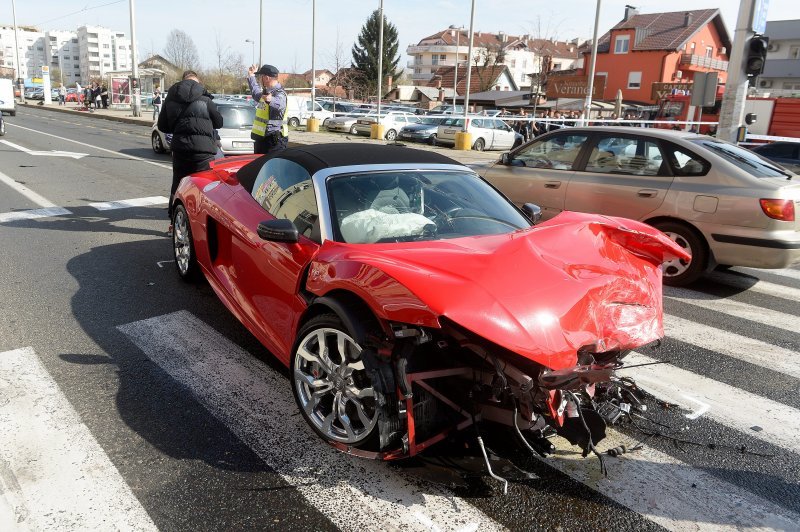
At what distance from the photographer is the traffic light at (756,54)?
34.5 feet

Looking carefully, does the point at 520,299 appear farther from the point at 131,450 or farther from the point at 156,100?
the point at 156,100

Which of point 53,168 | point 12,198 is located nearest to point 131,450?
point 12,198

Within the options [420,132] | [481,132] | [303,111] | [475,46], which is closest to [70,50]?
[475,46]

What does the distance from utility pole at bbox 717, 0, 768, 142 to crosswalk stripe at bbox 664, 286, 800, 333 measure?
626cm

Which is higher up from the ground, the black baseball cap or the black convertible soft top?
the black baseball cap

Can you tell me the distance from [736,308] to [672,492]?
3532 millimetres

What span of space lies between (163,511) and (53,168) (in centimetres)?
1261

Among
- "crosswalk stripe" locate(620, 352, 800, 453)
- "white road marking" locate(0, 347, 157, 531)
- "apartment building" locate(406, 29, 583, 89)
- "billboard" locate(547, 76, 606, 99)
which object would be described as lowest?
"white road marking" locate(0, 347, 157, 531)

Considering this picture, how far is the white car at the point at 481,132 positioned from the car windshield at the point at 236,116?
11392 millimetres

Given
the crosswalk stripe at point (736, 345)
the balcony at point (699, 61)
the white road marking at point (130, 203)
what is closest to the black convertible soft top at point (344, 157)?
the crosswalk stripe at point (736, 345)

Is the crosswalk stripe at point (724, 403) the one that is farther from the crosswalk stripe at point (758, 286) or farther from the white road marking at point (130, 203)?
the white road marking at point (130, 203)

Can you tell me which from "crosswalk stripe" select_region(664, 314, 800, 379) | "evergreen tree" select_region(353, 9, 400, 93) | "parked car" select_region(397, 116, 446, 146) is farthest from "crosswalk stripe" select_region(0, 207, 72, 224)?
"evergreen tree" select_region(353, 9, 400, 93)

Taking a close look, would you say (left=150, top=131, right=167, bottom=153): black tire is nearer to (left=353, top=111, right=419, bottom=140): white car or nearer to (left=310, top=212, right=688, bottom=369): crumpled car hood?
(left=353, top=111, right=419, bottom=140): white car

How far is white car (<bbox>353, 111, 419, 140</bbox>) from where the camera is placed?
2703 cm
